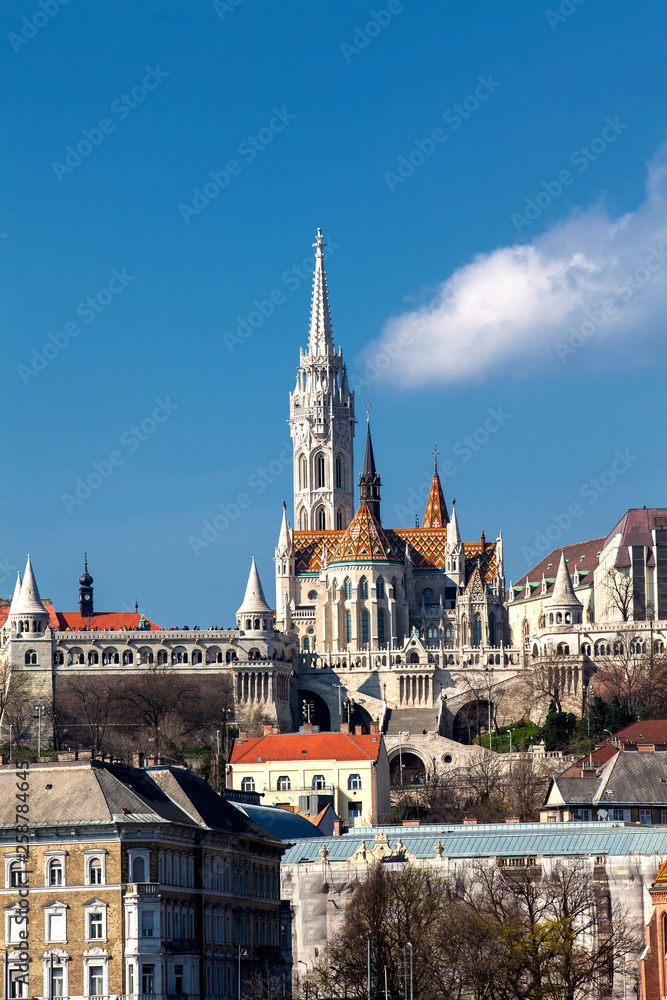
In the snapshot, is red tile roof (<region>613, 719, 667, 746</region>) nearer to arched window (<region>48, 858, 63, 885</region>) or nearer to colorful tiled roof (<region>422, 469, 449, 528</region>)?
arched window (<region>48, 858, 63, 885</region>)

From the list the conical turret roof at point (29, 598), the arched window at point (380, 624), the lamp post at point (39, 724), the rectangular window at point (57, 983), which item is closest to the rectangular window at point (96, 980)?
the rectangular window at point (57, 983)

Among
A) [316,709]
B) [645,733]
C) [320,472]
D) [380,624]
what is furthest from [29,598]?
[645,733]

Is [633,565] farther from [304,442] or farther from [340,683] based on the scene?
[304,442]

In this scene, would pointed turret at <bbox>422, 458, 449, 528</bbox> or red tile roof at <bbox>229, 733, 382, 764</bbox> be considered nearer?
red tile roof at <bbox>229, 733, 382, 764</bbox>

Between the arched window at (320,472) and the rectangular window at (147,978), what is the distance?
123913mm

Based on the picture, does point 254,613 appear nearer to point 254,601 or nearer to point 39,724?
point 254,601

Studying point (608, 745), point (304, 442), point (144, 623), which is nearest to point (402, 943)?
point (608, 745)

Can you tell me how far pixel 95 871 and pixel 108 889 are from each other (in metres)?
0.73

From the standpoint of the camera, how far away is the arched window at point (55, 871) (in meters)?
71.1

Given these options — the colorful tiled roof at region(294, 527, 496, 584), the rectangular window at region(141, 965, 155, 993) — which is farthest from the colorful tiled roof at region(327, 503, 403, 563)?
the rectangular window at region(141, 965, 155, 993)

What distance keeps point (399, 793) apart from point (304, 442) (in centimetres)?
6443

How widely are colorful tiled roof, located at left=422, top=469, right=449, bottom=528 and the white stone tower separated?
6715 millimetres

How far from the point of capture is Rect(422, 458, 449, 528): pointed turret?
7667 inches

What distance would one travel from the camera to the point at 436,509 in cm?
19562
